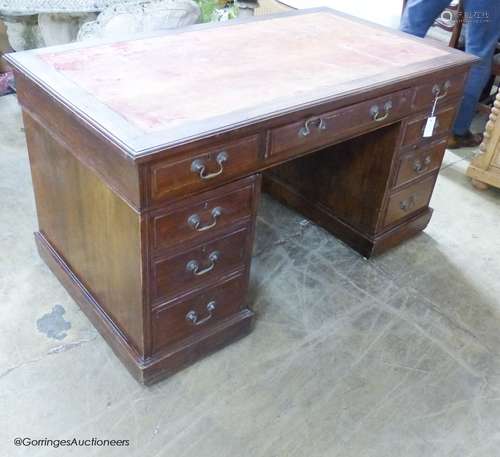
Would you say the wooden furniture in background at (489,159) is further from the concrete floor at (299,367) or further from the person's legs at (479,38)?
the concrete floor at (299,367)

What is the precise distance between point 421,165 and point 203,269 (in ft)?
3.25

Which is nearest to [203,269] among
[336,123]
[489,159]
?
[336,123]

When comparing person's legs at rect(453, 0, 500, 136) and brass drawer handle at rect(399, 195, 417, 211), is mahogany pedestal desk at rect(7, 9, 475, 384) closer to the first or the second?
brass drawer handle at rect(399, 195, 417, 211)

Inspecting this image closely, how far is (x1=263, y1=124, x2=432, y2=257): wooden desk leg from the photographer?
1.94 m

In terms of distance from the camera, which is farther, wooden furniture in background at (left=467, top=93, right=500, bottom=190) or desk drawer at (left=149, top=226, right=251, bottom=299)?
wooden furniture in background at (left=467, top=93, right=500, bottom=190)

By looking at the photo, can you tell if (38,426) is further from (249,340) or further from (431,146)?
(431,146)

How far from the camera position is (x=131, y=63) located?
1521mm

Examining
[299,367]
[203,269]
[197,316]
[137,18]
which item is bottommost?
[299,367]

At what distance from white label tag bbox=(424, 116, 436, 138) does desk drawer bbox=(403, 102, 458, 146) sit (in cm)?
1

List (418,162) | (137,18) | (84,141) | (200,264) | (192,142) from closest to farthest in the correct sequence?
(192,142) < (84,141) < (200,264) < (418,162) < (137,18)

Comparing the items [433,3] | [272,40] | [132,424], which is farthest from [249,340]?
[433,3]

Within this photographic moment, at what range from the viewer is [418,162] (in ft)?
6.57

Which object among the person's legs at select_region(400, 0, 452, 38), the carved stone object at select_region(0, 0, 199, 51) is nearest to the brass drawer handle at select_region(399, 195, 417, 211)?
the person's legs at select_region(400, 0, 452, 38)

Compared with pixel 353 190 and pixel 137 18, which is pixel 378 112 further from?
pixel 137 18
